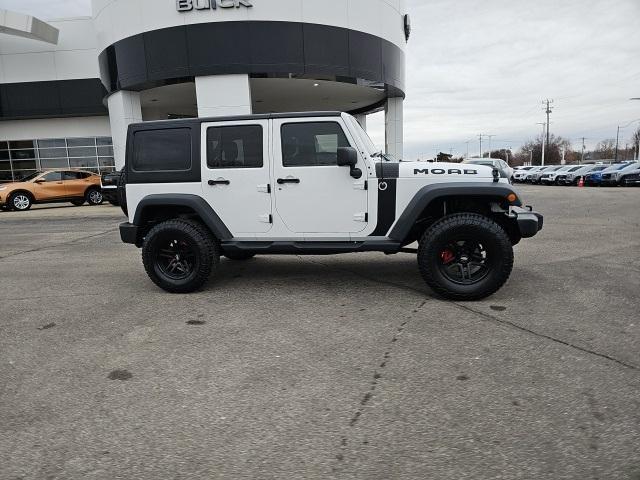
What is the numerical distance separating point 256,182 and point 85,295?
2.55m

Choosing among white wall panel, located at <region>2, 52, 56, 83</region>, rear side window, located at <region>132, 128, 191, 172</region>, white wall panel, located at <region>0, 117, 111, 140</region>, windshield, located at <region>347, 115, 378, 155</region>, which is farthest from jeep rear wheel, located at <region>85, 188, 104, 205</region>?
windshield, located at <region>347, 115, 378, 155</region>

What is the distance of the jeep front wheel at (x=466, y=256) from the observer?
483 cm

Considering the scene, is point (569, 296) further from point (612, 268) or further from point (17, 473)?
point (17, 473)

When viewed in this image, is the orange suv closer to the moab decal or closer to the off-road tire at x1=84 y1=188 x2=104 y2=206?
the off-road tire at x1=84 y1=188 x2=104 y2=206

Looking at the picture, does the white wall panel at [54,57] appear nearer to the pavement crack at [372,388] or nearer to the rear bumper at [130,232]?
the rear bumper at [130,232]

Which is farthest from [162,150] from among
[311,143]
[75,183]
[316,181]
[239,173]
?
[75,183]

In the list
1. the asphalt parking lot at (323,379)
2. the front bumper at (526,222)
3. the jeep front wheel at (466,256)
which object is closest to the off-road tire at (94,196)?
the asphalt parking lot at (323,379)

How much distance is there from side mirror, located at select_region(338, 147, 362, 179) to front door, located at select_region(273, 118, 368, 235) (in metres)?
0.07

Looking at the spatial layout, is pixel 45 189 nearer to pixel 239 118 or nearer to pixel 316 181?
pixel 239 118

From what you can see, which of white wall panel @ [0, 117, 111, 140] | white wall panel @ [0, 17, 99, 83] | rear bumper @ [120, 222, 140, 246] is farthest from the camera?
white wall panel @ [0, 117, 111, 140]

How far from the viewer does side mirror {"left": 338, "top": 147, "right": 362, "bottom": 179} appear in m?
4.92

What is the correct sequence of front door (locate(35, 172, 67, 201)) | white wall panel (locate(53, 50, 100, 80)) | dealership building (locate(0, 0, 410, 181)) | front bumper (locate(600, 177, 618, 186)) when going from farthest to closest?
front bumper (locate(600, 177, 618, 186)) → white wall panel (locate(53, 50, 100, 80)) → front door (locate(35, 172, 67, 201)) → dealership building (locate(0, 0, 410, 181))

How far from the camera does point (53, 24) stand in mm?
25875

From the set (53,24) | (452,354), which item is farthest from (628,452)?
(53,24)
